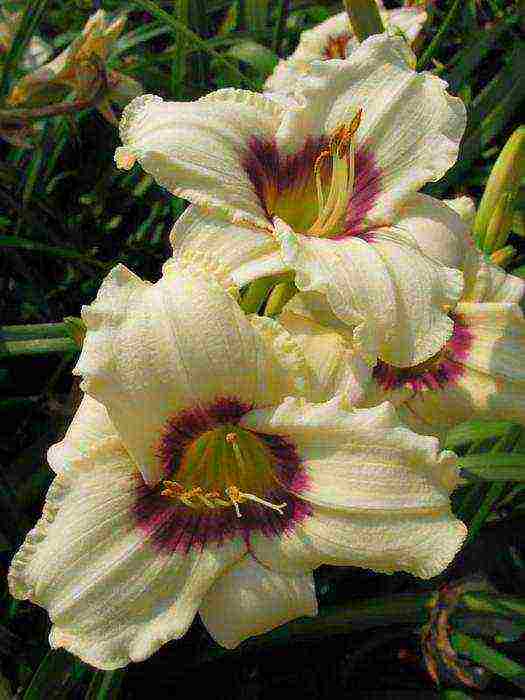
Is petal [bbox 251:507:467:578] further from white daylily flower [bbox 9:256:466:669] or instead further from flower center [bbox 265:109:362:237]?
flower center [bbox 265:109:362:237]

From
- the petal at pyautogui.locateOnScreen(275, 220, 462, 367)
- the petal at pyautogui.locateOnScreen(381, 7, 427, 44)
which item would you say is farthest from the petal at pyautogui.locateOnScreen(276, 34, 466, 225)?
the petal at pyautogui.locateOnScreen(381, 7, 427, 44)

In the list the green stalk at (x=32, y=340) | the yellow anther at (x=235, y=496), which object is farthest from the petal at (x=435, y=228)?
the green stalk at (x=32, y=340)

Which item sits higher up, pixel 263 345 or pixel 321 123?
pixel 321 123

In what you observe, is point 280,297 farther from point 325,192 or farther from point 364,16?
point 364,16

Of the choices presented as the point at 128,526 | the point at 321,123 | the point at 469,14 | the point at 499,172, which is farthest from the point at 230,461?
the point at 469,14

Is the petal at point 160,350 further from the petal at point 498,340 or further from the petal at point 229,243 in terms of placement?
the petal at point 498,340

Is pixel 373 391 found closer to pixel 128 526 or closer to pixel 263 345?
pixel 263 345

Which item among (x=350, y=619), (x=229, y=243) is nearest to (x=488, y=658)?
(x=350, y=619)
